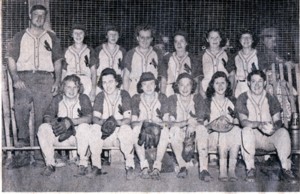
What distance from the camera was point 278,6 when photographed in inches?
144

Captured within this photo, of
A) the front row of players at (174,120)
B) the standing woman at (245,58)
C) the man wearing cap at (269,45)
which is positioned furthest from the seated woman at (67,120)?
the man wearing cap at (269,45)

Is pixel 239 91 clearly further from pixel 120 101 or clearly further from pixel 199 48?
pixel 120 101

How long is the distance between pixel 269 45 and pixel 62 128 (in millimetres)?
1370

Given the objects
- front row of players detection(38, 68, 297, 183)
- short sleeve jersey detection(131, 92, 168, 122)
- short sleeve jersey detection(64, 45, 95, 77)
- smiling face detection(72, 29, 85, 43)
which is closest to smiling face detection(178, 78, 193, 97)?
front row of players detection(38, 68, 297, 183)

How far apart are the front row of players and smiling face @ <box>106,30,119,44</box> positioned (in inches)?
7.2

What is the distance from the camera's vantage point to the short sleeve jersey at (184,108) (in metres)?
3.58

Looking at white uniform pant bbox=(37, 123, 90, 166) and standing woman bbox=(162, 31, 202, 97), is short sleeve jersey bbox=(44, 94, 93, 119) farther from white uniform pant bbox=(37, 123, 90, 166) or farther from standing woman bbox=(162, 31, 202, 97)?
standing woman bbox=(162, 31, 202, 97)

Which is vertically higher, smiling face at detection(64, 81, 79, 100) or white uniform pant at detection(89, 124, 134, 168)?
smiling face at detection(64, 81, 79, 100)

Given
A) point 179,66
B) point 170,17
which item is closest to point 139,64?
point 179,66

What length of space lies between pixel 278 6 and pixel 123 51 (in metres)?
1.01

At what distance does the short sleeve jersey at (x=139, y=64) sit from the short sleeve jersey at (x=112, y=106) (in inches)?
5.9

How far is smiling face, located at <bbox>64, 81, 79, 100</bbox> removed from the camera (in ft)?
11.6

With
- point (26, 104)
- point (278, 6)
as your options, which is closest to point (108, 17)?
point (26, 104)

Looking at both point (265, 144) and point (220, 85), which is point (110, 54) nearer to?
point (220, 85)
